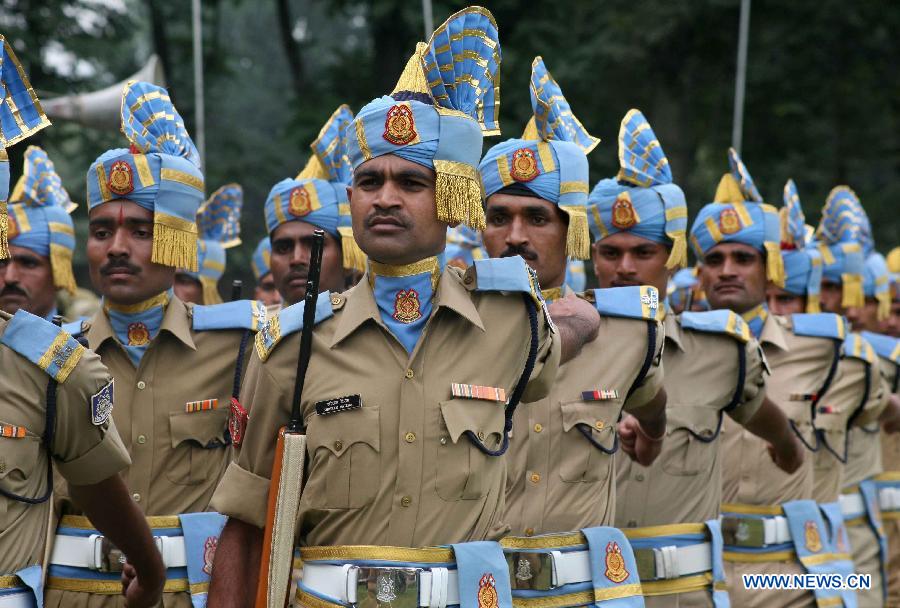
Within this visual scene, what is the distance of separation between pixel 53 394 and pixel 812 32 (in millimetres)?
18543

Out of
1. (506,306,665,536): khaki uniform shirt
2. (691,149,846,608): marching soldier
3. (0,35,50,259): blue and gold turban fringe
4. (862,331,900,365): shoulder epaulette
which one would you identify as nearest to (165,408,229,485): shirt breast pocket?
(506,306,665,536): khaki uniform shirt

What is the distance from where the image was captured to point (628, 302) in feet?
20.8

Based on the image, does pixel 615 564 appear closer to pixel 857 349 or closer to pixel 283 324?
pixel 283 324

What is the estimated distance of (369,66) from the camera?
2055 cm

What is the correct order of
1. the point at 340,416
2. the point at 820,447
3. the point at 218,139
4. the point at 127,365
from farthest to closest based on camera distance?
the point at 218,139, the point at 820,447, the point at 127,365, the point at 340,416

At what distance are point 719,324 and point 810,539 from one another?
191cm

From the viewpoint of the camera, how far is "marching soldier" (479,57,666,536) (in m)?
6.01

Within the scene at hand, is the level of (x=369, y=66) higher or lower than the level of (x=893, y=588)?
higher

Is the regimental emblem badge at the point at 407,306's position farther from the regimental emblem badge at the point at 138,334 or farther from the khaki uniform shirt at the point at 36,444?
the regimental emblem badge at the point at 138,334

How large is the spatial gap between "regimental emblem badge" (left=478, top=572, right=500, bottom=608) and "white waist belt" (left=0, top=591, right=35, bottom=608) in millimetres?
1350

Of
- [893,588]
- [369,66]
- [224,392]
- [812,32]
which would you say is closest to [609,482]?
[224,392]

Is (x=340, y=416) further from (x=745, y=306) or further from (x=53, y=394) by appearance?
(x=745, y=306)

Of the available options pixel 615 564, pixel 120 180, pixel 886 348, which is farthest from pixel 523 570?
pixel 886 348

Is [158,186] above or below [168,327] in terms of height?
above
